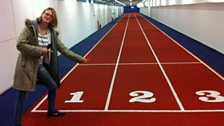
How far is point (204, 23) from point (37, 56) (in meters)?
10.2

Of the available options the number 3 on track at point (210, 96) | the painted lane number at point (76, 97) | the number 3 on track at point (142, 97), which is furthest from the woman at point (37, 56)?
the number 3 on track at point (210, 96)

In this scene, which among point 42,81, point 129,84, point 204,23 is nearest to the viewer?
point 42,81

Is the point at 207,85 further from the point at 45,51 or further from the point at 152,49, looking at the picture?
the point at 152,49

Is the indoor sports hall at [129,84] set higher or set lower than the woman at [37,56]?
lower

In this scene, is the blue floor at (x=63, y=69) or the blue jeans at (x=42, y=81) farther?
the blue floor at (x=63, y=69)

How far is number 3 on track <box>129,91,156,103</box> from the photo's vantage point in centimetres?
604

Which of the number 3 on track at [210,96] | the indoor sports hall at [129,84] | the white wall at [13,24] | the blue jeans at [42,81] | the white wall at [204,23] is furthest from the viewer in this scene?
the white wall at [204,23]

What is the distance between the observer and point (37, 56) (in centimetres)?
A: 434

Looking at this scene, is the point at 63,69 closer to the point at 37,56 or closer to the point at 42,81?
the point at 42,81

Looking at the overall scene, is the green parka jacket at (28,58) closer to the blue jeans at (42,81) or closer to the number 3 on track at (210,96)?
the blue jeans at (42,81)

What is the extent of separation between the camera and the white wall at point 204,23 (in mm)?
10984

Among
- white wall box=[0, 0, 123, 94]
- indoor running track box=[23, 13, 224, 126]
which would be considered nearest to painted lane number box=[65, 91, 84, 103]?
indoor running track box=[23, 13, 224, 126]

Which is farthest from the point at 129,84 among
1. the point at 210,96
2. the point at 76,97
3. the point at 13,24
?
the point at 13,24

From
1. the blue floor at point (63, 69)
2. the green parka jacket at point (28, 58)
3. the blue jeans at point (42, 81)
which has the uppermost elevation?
the green parka jacket at point (28, 58)
